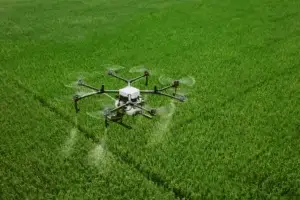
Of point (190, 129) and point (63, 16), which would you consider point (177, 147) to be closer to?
point (190, 129)

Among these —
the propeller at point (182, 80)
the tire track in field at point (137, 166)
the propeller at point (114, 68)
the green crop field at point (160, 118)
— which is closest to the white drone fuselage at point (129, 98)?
the green crop field at point (160, 118)

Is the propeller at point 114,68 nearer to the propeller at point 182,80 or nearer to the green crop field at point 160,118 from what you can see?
the green crop field at point 160,118

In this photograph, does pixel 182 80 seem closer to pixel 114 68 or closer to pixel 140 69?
pixel 140 69

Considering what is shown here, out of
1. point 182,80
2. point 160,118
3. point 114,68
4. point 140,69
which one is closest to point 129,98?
point 160,118

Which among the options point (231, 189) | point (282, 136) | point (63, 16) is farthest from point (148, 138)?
point (63, 16)

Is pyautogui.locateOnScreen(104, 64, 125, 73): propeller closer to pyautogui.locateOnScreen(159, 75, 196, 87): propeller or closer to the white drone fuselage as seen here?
pyautogui.locateOnScreen(159, 75, 196, 87): propeller

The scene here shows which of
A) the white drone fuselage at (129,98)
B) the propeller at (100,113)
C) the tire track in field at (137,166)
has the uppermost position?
the white drone fuselage at (129,98)

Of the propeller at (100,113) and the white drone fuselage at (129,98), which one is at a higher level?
the white drone fuselage at (129,98)

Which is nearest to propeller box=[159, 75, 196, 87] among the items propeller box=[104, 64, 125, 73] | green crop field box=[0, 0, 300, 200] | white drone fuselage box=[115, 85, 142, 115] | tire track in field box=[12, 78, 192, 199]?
green crop field box=[0, 0, 300, 200]
